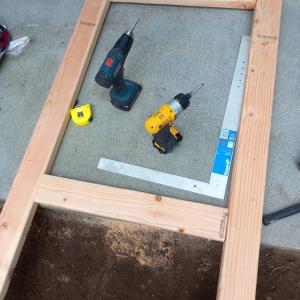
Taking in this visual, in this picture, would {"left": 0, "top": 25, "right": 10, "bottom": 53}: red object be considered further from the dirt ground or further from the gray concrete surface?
the dirt ground

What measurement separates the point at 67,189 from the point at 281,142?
0.96m

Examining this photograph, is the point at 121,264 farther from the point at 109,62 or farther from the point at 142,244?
the point at 109,62

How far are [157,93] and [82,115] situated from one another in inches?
14.7

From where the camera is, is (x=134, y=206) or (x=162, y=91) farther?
(x=162, y=91)

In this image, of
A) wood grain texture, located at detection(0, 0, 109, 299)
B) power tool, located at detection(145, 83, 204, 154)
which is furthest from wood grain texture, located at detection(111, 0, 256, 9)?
power tool, located at detection(145, 83, 204, 154)

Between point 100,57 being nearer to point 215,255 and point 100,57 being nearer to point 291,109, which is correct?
point 291,109

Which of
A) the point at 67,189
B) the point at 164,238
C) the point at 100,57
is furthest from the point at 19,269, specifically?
the point at 100,57

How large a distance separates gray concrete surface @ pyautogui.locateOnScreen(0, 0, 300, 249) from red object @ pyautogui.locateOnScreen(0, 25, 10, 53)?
82 mm

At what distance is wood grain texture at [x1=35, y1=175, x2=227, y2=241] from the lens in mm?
1234

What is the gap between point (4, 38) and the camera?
178cm

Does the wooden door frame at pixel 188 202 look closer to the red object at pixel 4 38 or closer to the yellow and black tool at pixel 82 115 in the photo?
the yellow and black tool at pixel 82 115

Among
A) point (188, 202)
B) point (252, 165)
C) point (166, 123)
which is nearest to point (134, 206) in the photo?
point (188, 202)

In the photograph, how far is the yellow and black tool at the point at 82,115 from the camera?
1.51 metres

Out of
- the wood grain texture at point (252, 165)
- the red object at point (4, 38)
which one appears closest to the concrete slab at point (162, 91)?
the wood grain texture at point (252, 165)
